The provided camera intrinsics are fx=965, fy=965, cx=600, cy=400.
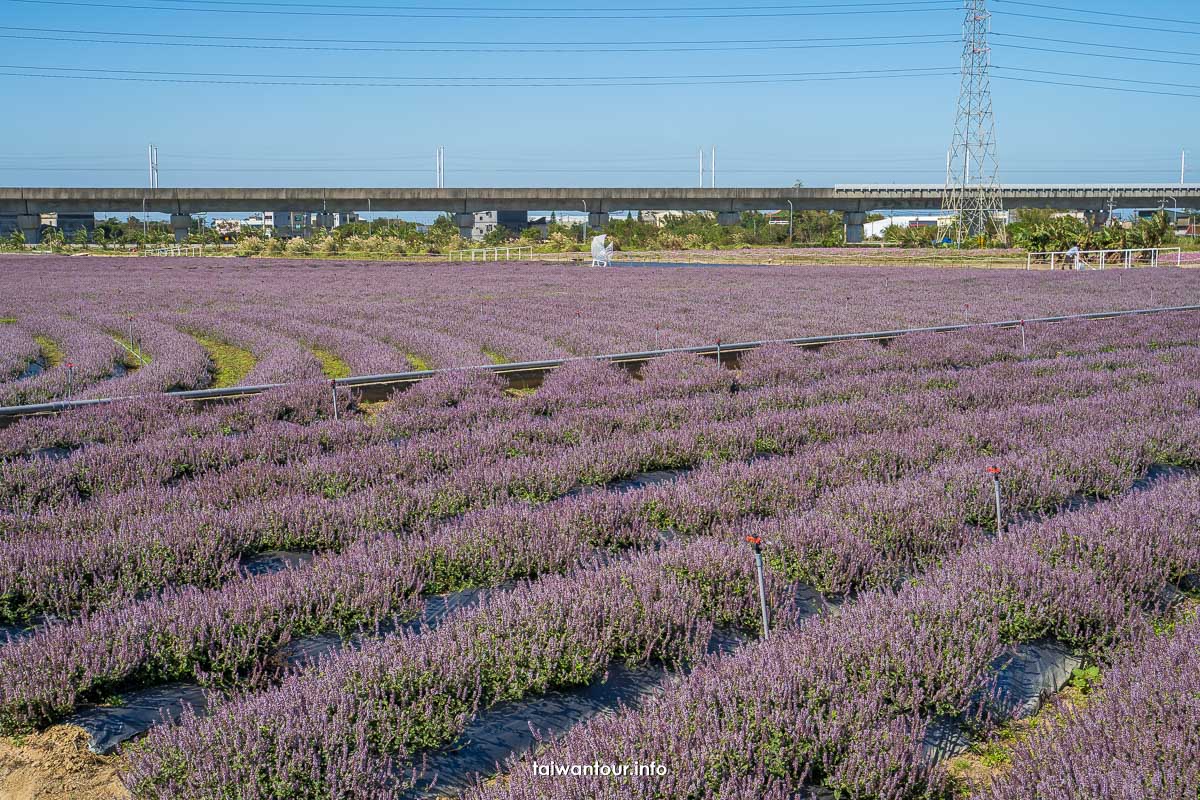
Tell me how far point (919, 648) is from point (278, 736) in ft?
6.64

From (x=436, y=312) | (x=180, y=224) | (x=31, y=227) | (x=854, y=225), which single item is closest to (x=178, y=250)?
(x=180, y=224)

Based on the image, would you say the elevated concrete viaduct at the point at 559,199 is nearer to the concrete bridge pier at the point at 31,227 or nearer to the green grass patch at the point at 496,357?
the concrete bridge pier at the point at 31,227

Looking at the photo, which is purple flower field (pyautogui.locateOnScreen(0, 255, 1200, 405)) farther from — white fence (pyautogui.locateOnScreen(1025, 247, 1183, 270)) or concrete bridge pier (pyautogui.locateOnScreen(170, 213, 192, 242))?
concrete bridge pier (pyautogui.locateOnScreen(170, 213, 192, 242))

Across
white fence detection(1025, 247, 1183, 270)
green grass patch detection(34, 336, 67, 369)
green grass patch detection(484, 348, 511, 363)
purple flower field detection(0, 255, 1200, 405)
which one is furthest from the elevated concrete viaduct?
green grass patch detection(484, 348, 511, 363)

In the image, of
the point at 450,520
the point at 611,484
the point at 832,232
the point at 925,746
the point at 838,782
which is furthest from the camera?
the point at 832,232

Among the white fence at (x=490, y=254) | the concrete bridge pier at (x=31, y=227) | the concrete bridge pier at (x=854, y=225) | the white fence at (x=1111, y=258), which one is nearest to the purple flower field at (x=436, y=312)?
the white fence at (x=1111, y=258)

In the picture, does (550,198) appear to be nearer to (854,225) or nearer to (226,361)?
(854,225)

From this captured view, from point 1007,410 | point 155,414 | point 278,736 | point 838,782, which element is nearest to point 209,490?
point 155,414

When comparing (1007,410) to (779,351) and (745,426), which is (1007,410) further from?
(779,351)

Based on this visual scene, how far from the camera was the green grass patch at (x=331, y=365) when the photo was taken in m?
11.1

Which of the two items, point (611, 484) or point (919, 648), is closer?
point (919, 648)

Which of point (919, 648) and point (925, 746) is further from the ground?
point (919, 648)

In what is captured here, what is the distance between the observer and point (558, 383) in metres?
9.00

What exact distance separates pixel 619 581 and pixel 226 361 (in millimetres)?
9807
